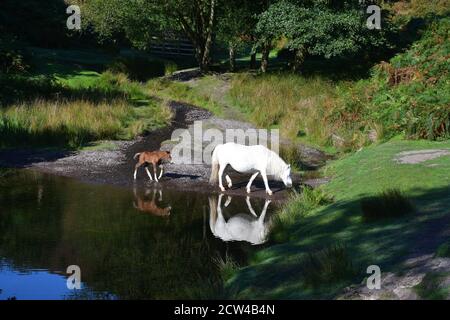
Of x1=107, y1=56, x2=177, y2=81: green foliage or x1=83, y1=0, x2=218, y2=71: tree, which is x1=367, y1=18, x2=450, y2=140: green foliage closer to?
x1=83, y1=0, x2=218, y2=71: tree

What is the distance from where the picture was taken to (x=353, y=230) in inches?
444

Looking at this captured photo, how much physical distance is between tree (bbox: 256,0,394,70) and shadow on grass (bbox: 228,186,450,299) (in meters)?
16.0

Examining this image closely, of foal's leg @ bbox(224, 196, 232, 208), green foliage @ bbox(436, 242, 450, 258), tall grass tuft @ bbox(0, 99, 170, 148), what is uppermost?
tall grass tuft @ bbox(0, 99, 170, 148)

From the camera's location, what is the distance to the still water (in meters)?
10.0

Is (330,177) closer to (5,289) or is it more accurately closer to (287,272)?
(287,272)

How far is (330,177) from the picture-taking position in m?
18.0

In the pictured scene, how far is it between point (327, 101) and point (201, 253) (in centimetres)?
1425

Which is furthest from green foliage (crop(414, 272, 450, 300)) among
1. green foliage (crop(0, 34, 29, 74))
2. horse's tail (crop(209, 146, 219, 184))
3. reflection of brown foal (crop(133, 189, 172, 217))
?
green foliage (crop(0, 34, 29, 74))

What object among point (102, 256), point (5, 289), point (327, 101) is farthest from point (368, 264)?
point (327, 101)

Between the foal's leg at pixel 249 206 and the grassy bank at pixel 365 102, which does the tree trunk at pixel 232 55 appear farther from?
the foal's leg at pixel 249 206

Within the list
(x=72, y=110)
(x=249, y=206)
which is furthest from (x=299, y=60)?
(x=249, y=206)

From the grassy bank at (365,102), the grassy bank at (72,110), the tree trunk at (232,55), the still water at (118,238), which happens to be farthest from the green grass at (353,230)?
the tree trunk at (232,55)

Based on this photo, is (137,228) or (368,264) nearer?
(368,264)

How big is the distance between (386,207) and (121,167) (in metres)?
9.37
